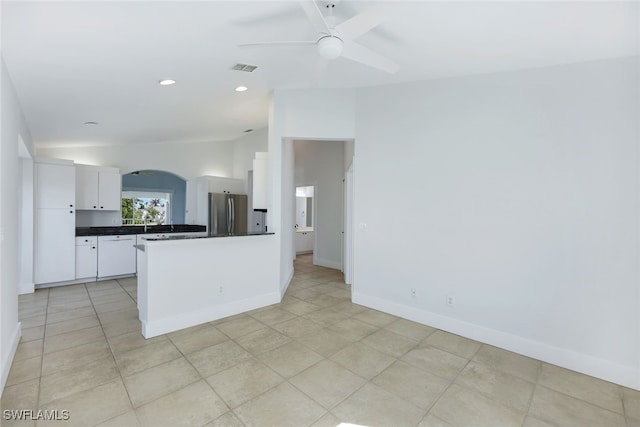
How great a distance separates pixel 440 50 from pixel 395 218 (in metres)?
1.93

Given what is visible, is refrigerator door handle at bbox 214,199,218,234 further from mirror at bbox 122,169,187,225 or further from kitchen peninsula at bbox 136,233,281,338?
mirror at bbox 122,169,187,225

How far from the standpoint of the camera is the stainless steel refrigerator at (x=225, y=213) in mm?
6605

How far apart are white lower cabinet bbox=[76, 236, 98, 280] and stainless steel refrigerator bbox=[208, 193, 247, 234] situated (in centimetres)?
208

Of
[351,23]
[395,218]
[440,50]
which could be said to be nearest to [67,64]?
[351,23]

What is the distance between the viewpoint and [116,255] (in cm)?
559

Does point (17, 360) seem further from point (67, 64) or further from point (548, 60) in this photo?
point (548, 60)

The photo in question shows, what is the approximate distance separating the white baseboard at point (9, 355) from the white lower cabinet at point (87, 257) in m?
2.35

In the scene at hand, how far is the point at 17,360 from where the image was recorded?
267 cm

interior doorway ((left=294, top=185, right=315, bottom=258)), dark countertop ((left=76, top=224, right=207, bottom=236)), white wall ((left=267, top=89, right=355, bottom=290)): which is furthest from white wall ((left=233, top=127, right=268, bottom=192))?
white wall ((left=267, top=89, right=355, bottom=290))

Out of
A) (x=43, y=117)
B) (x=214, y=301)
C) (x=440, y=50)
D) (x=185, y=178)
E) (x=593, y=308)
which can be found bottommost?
(x=214, y=301)

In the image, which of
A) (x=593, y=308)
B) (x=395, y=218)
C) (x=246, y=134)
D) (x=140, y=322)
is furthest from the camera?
(x=246, y=134)

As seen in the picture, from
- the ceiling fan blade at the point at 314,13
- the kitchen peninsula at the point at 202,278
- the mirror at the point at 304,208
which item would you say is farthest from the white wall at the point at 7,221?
the mirror at the point at 304,208

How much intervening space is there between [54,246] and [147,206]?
530 centimetres

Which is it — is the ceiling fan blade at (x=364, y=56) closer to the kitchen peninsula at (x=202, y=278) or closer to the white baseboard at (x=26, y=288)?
the kitchen peninsula at (x=202, y=278)
